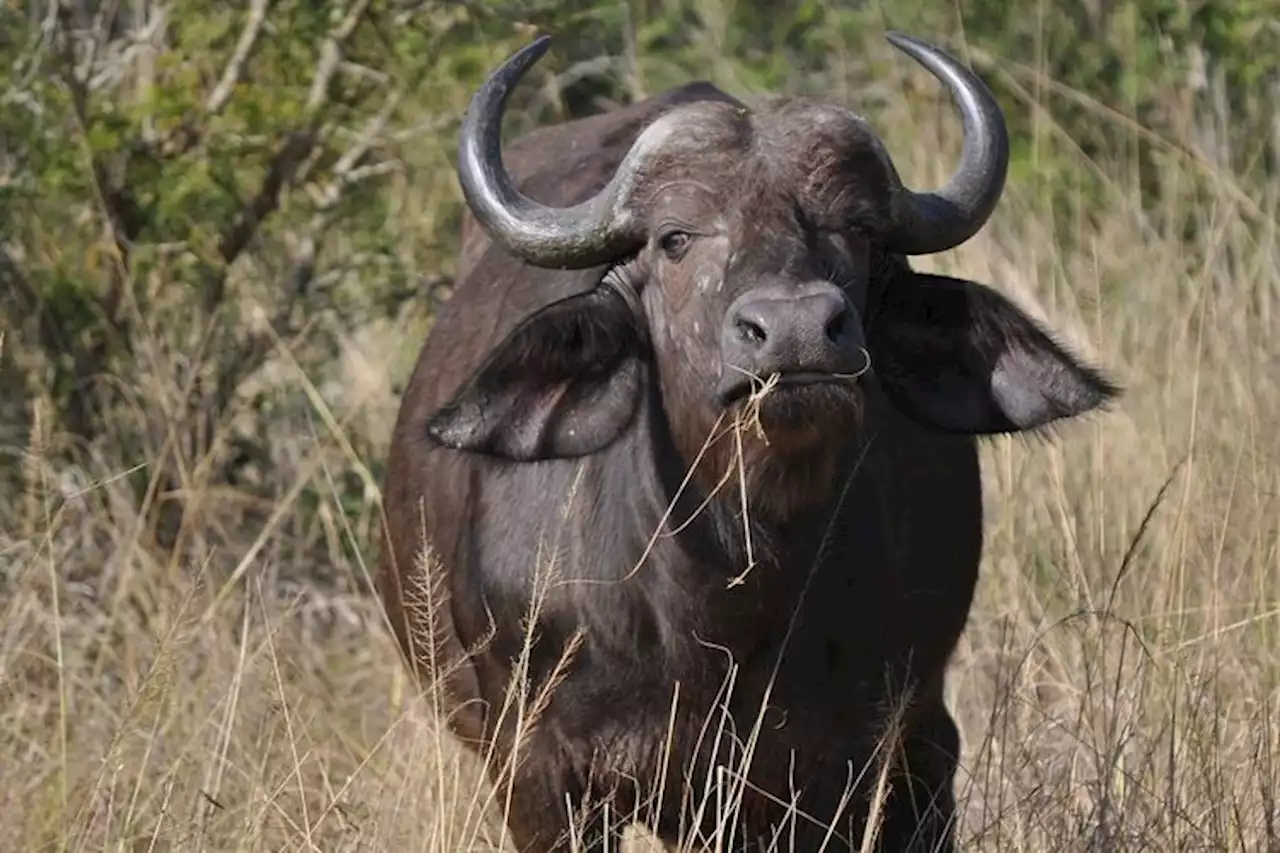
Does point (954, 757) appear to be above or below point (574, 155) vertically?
below

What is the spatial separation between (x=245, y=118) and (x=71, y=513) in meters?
1.14

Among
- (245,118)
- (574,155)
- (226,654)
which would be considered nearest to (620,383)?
(574,155)

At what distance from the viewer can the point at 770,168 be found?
4234 mm

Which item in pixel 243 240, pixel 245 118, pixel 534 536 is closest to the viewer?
pixel 534 536

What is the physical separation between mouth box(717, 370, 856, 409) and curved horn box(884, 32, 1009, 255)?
1.91ft

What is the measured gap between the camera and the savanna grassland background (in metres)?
4.92

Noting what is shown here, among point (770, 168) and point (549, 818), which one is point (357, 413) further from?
point (770, 168)

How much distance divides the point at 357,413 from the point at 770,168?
3.34 m

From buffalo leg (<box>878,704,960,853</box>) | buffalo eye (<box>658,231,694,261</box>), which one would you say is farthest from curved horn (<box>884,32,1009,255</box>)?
buffalo leg (<box>878,704,960,853</box>)

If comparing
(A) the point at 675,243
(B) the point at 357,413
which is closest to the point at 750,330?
(A) the point at 675,243

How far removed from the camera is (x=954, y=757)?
15.8ft

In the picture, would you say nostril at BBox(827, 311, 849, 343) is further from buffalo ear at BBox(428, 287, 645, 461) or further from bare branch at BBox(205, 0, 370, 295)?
bare branch at BBox(205, 0, 370, 295)

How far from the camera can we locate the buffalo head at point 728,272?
4.17 metres

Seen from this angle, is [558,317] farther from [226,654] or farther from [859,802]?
[226,654]
